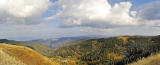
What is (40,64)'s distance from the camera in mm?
67625

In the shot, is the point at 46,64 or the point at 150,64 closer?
the point at 150,64

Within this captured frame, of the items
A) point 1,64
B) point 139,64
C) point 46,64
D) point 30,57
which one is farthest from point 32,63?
point 139,64

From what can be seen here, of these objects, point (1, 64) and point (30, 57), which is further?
point (30, 57)

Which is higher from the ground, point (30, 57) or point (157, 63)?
point (157, 63)

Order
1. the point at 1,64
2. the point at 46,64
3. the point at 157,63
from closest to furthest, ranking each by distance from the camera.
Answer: the point at 157,63 → the point at 1,64 → the point at 46,64

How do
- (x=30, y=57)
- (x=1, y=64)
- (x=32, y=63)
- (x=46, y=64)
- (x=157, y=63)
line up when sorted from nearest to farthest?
1. (x=157, y=63)
2. (x=1, y=64)
3. (x=32, y=63)
4. (x=30, y=57)
5. (x=46, y=64)

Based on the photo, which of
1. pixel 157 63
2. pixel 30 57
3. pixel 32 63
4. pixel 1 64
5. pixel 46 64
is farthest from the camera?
pixel 46 64

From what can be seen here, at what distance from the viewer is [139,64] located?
28.9 metres

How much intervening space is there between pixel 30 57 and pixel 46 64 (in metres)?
9.72

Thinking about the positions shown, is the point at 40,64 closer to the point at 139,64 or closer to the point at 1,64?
the point at 1,64

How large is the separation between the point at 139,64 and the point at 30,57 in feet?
173

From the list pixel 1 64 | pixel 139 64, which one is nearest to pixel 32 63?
pixel 1 64

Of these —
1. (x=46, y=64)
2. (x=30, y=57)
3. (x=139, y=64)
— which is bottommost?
(x=46, y=64)

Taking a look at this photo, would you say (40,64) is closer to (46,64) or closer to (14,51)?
(46,64)
